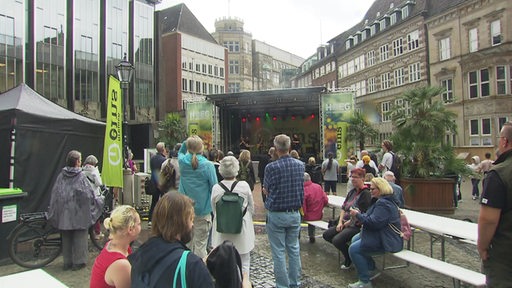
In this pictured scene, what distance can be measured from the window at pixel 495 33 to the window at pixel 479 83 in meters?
2.03

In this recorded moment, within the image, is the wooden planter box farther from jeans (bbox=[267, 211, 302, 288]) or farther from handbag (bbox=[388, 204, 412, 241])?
jeans (bbox=[267, 211, 302, 288])

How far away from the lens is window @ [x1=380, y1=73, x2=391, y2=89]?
131 feet

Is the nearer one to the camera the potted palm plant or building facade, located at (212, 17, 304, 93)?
the potted palm plant

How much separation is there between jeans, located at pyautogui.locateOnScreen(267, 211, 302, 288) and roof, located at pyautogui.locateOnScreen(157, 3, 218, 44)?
48188mm

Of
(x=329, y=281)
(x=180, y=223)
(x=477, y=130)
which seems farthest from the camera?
(x=477, y=130)

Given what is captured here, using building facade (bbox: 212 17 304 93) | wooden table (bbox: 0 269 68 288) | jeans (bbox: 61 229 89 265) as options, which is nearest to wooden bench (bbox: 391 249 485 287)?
wooden table (bbox: 0 269 68 288)

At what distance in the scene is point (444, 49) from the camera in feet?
105

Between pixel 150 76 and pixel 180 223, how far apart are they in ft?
134

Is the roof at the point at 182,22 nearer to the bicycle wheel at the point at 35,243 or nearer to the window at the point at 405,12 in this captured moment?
the window at the point at 405,12

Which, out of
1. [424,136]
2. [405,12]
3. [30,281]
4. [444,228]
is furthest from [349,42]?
[30,281]

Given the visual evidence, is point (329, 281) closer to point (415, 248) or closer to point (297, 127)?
point (415, 248)

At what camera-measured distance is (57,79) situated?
3216cm

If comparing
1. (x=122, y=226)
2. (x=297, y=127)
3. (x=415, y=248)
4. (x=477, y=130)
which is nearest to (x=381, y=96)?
(x=477, y=130)

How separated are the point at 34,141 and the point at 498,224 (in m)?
7.58
